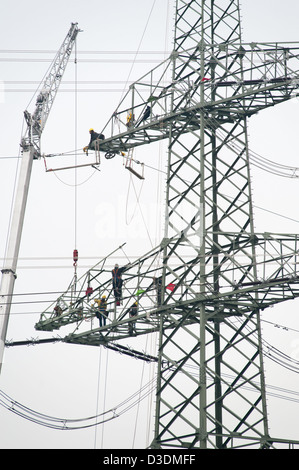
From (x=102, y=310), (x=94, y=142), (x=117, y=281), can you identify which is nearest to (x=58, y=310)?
(x=102, y=310)

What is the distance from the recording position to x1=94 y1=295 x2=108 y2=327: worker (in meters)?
34.2

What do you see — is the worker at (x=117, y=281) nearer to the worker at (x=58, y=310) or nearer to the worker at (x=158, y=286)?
the worker at (x=158, y=286)

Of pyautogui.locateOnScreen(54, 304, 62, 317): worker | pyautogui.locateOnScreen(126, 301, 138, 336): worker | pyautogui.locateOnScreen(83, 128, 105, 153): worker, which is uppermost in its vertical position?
pyautogui.locateOnScreen(83, 128, 105, 153): worker

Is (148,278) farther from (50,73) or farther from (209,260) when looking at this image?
(50,73)

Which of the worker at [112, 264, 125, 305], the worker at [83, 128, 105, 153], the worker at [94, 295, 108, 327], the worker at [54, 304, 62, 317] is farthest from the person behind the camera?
the worker at [54, 304, 62, 317]

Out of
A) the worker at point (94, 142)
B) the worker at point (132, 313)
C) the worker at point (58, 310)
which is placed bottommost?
the worker at point (132, 313)

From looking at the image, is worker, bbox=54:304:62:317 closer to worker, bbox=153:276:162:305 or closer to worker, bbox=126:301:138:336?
worker, bbox=126:301:138:336

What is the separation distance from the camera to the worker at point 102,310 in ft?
A: 112

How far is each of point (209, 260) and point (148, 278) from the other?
285 centimetres

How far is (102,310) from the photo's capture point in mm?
34281

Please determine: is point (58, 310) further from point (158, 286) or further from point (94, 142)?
Result: point (94, 142)

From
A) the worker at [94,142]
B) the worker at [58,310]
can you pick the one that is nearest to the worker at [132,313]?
the worker at [58,310]

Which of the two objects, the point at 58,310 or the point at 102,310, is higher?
the point at 58,310

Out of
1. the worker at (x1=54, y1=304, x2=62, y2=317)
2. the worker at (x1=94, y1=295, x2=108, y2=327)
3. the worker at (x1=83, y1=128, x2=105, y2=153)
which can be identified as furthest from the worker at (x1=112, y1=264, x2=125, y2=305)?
the worker at (x1=83, y1=128, x2=105, y2=153)
